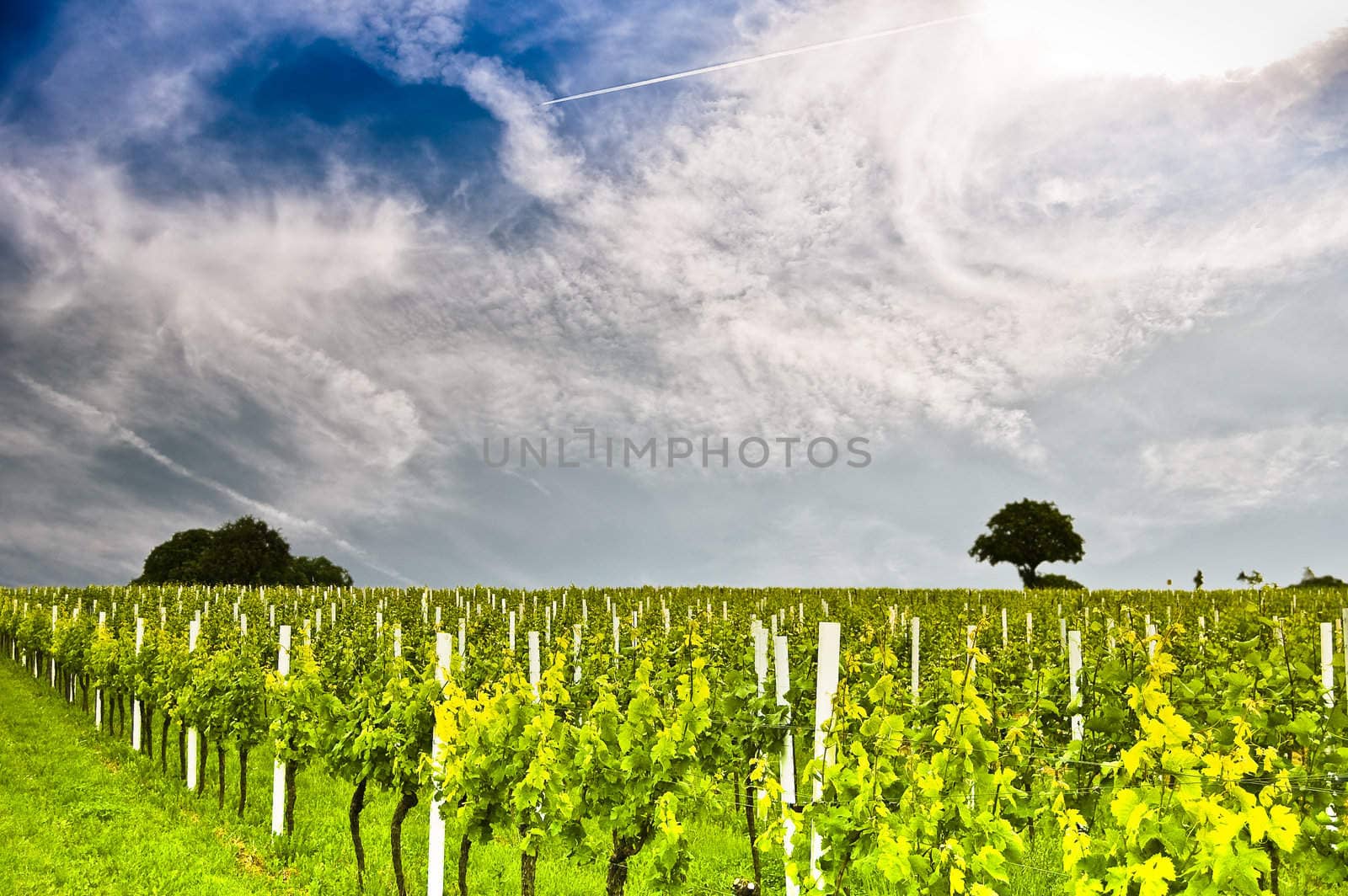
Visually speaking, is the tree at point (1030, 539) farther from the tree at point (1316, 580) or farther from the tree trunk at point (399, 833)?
the tree trunk at point (399, 833)

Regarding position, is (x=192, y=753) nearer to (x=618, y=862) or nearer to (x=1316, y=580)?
(x=618, y=862)

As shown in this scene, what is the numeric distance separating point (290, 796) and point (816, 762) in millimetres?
6624

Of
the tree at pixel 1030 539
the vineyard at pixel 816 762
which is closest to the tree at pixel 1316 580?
the tree at pixel 1030 539

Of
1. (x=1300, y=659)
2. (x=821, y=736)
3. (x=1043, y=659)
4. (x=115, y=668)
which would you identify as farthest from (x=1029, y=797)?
(x=115, y=668)

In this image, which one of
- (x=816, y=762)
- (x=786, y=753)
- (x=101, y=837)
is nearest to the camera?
(x=816, y=762)

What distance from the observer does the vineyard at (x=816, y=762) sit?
3.81m

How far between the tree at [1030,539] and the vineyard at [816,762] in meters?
54.2

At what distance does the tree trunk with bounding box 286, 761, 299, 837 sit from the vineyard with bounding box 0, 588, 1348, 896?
46 mm

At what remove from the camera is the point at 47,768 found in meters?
12.0

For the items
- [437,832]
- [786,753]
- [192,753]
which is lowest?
[192,753]

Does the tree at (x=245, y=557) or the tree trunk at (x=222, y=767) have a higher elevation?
the tree at (x=245, y=557)

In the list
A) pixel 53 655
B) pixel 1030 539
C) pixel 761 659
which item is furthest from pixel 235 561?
pixel 761 659

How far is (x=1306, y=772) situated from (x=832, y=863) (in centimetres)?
331

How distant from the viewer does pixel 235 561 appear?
210ft
